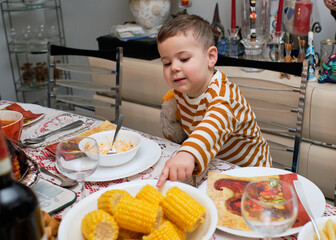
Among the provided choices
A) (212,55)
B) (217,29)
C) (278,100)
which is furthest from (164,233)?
(217,29)

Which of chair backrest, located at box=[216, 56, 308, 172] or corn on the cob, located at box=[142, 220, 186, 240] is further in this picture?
chair backrest, located at box=[216, 56, 308, 172]

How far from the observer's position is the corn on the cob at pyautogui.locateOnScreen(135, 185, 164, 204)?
2.27 ft

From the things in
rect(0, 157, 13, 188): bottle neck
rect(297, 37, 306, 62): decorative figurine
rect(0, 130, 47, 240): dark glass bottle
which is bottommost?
rect(297, 37, 306, 62): decorative figurine

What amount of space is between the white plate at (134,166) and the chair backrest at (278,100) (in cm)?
45

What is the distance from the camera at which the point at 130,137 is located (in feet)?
3.59

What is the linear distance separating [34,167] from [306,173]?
1.30 meters

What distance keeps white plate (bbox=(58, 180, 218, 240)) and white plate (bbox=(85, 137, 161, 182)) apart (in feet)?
0.46

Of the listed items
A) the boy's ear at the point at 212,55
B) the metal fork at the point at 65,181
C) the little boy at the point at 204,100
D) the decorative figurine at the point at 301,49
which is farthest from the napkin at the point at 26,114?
the decorative figurine at the point at 301,49

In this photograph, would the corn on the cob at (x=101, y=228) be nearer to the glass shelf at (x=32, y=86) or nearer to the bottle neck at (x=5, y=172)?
the bottle neck at (x=5, y=172)

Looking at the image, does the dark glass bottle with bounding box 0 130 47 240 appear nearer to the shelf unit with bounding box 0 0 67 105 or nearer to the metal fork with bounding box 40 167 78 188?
the metal fork with bounding box 40 167 78 188

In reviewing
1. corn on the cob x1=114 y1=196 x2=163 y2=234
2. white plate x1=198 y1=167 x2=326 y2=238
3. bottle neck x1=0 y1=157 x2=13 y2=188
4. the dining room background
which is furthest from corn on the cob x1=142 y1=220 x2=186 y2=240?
the dining room background

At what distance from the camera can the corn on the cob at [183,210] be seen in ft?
2.10

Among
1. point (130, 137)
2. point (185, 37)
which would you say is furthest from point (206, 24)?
point (130, 137)

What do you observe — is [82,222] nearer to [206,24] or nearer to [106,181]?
[106,181]
